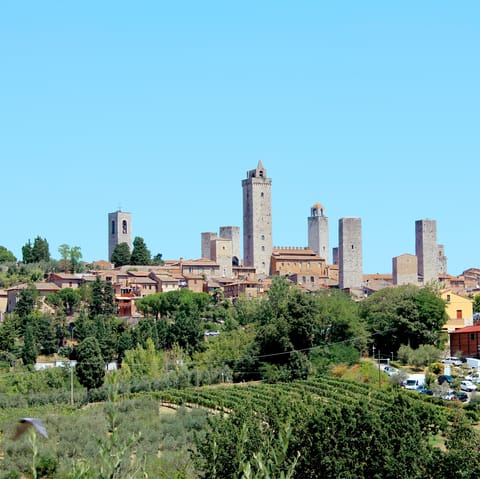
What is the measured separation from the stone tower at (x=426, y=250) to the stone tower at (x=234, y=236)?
65.5 feet

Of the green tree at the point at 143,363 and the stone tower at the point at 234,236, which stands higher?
the stone tower at the point at 234,236

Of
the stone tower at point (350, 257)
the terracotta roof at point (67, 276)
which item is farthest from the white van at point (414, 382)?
the stone tower at point (350, 257)

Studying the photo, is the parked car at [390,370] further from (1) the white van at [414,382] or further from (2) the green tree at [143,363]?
(2) the green tree at [143,363]

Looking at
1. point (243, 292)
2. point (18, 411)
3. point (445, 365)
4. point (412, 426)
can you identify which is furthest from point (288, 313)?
point (243, 292)

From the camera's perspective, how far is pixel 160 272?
76.5 m

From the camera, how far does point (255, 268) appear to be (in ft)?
288

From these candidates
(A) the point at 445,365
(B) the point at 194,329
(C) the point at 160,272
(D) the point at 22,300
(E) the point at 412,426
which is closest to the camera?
(E) the point at 412,426

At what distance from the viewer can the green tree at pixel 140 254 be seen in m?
83.8

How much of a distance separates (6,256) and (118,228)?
13.5 meters

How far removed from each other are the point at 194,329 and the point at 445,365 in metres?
16.8

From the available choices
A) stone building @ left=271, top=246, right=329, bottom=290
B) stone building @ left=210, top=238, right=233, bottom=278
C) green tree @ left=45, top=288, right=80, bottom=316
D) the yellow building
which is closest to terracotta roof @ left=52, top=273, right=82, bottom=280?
green tree @ left=45, top=288, right=80, bottom=316

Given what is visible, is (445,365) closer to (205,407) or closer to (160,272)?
(205,407)

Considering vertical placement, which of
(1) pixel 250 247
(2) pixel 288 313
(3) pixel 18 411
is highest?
(1) pixel 250 247

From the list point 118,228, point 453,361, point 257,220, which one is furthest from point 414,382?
point 118,228
